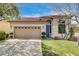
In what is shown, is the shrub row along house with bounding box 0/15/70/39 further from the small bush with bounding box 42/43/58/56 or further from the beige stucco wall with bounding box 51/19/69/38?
the small bush with bounding box 42/43/58/56

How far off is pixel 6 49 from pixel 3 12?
0.73 meters

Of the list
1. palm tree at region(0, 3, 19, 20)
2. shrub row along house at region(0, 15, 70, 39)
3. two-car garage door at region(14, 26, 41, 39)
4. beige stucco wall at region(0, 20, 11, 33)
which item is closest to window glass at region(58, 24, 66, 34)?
shrub row along house at region(0, 15, 70, 39)

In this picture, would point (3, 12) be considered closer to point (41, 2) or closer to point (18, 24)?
point (18, 24)

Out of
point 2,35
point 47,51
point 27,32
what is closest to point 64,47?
point 47,51

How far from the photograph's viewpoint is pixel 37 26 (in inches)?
174

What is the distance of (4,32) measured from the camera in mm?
4387

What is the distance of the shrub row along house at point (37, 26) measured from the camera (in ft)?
14.4

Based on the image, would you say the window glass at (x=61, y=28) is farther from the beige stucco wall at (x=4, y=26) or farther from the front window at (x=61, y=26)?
the beige stucco wall at (x=4, y=26)

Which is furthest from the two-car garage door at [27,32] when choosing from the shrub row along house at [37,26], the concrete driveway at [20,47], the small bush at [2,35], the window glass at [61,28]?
the window glass at [61,28]

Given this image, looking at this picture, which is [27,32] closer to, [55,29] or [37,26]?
[37,26]

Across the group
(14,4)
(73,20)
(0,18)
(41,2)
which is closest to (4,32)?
(0,18)

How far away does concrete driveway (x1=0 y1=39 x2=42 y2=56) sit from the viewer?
433cm

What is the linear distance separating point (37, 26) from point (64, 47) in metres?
0.67

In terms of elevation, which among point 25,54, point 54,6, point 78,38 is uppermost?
point 54,6
